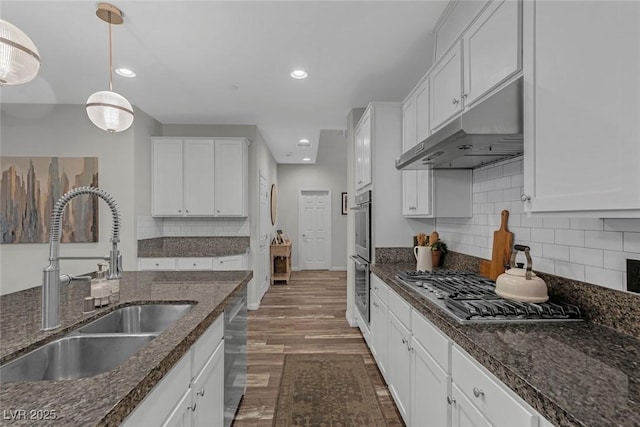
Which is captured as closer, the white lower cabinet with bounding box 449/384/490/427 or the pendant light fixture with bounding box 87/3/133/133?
the white lower cabinet with bounding box 449/384/490/427

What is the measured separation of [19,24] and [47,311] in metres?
2.29

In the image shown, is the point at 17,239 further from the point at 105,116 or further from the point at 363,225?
the point at 363,225

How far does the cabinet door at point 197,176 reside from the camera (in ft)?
14.3

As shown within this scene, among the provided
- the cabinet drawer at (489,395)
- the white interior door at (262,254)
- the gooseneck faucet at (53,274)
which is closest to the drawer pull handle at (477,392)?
the cabinet drawer at (489,395)

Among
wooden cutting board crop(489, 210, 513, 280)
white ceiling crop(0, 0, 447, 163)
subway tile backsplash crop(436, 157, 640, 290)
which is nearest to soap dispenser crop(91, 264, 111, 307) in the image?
white ceiling crop(0, 0, 447, 163)

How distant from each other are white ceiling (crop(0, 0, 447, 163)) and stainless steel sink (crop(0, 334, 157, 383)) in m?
1.95

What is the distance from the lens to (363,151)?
11.0ft

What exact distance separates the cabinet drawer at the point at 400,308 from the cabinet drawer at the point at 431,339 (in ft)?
0.24

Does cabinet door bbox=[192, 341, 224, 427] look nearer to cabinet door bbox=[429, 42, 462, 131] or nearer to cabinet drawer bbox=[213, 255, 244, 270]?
cabinet door bbox=[429, 42, 462, 131]

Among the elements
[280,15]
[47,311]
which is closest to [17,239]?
[47,311]

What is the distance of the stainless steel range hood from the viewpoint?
129 cm

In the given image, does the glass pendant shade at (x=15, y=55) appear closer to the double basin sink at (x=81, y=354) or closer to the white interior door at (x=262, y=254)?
the double basin sink at (x=81, y=354)

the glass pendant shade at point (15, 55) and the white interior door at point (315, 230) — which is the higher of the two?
the glass pendant shade at point (15, 55)

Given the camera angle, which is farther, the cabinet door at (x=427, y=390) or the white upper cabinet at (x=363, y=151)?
the white upper cabinet at (x=363, y=151)
